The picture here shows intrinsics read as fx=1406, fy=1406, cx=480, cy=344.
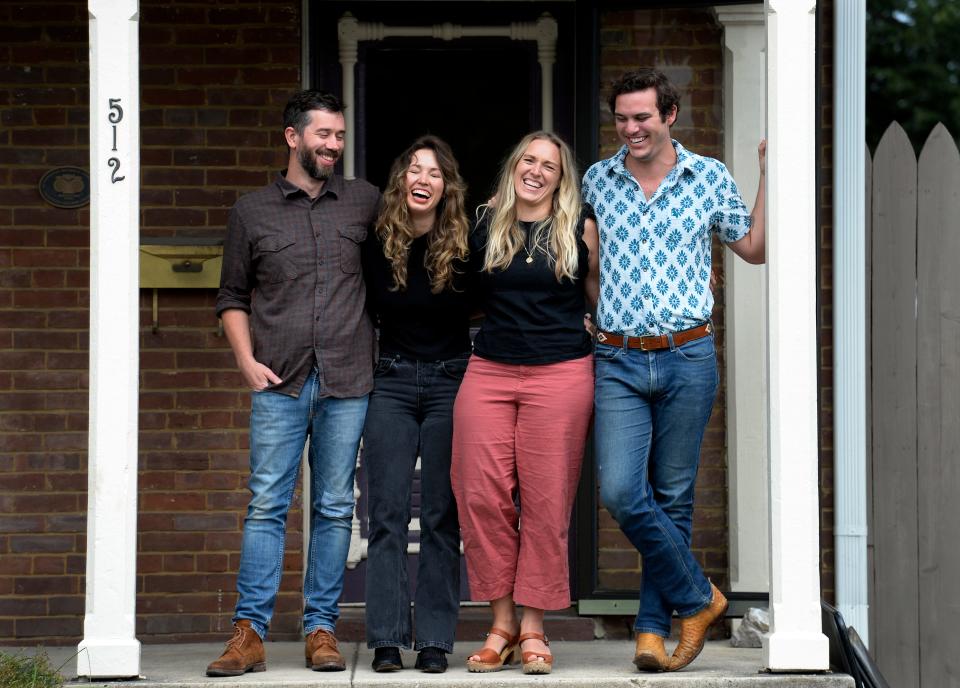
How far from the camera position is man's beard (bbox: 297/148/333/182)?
4.86 m

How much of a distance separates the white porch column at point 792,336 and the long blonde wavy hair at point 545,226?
66 cm

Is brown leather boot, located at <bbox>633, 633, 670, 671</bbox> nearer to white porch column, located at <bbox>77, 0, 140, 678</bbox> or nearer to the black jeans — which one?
the black jeans

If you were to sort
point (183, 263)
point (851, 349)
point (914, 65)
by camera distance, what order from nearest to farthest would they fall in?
point (851, 349), point (183, 263), point (914, 65)

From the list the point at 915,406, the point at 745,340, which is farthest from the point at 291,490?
the point at 915,406

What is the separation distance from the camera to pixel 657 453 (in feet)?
15.7

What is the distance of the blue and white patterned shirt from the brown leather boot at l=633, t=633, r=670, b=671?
3.40ft

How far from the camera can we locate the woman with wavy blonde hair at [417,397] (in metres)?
4.79

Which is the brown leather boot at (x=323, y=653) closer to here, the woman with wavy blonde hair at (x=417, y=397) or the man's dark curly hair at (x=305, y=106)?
the woman with wavy blonde hair at (x=417, y=397)

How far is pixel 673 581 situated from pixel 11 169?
323 centimetres

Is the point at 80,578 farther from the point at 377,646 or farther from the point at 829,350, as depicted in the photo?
the point at 829,350

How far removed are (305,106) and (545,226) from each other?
93 cm

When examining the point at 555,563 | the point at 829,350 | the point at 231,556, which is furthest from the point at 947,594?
the point at 231,556

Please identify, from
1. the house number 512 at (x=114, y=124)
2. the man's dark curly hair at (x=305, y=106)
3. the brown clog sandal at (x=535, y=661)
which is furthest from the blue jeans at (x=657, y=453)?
the house number 512 at (x=114, y=124)

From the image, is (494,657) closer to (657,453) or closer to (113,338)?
(657,453)
